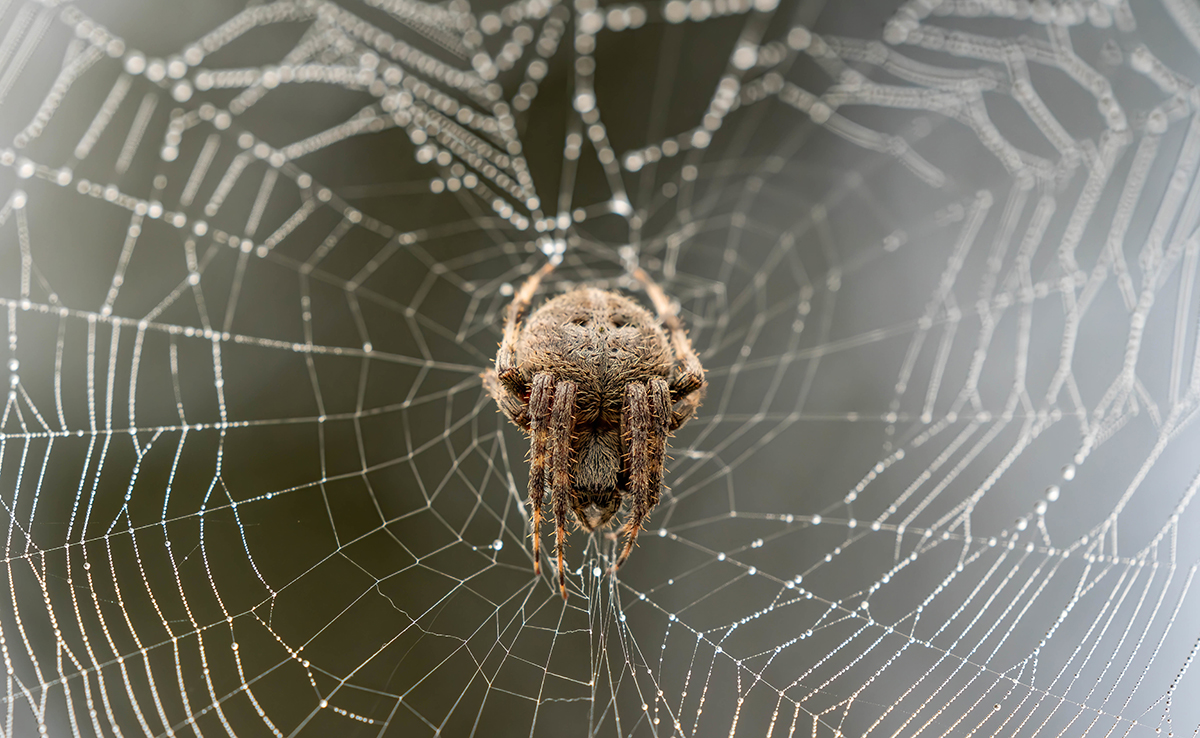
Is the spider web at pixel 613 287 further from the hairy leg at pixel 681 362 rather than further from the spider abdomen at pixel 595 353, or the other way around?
the spider abdomen at pixel 595 353

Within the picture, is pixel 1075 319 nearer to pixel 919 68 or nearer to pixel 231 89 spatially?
pixel 919 68

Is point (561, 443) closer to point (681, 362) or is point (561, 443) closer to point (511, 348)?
point (511, 348)

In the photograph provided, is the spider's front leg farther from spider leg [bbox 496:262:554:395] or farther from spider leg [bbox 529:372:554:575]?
spider leg [bbox 496:262:554:395]

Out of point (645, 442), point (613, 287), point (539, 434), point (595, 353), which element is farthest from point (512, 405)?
point (613, 287)

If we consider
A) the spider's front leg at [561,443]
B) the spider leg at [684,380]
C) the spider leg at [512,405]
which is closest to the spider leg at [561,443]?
the spider's front leg at [561,443]

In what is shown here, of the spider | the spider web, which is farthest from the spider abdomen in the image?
the spider web

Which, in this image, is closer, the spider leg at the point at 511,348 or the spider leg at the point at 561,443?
the spider leg at the point at 561,443

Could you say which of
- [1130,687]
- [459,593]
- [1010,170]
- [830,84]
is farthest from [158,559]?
[1010,170]
